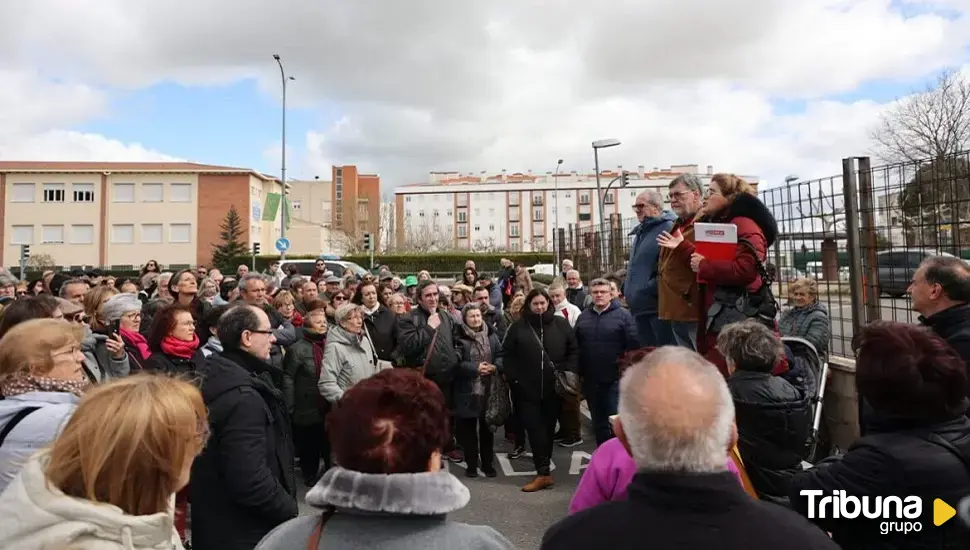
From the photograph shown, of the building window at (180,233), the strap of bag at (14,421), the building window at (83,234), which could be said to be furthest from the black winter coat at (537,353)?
the building window at (83,234)

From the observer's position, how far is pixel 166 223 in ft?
185

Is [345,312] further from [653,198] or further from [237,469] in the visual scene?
[237,469]

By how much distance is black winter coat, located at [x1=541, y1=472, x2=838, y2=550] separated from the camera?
1405mm

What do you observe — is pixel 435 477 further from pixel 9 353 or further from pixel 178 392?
pixel 9 353

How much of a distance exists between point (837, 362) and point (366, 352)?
4113 mm

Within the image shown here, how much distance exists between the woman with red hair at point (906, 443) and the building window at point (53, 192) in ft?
216

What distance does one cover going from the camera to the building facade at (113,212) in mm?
55125

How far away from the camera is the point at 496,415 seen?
258 inches

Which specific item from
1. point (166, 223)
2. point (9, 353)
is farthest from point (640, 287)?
point (166, 223)

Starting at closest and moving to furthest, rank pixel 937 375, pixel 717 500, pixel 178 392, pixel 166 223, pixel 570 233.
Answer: pixel 717 500
pixel 178 392
pixel 937 375
pixel 570 233
pixel 166 223

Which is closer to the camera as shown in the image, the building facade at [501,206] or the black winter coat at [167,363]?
the black winter coat at [167,363]

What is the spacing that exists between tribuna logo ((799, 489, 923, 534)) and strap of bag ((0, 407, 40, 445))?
3005 millimetres

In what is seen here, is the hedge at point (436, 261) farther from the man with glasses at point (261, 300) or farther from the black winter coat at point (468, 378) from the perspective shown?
the black winter coat at point (468, 378)

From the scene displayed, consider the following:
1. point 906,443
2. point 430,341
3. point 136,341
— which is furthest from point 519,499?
point 906,443
